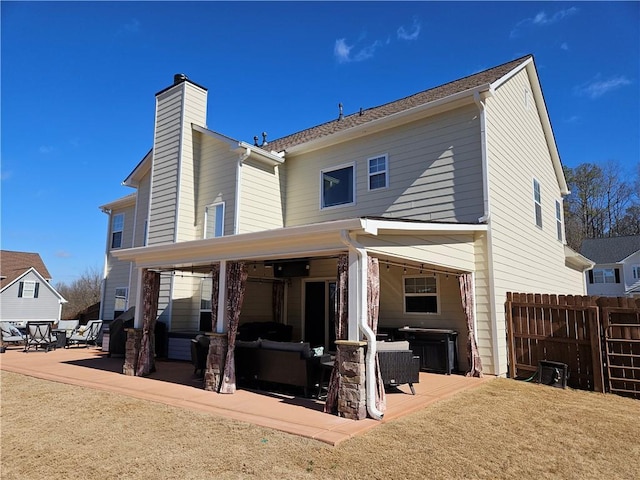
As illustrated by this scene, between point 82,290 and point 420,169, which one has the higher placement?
point 420,169

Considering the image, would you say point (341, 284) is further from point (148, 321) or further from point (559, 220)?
point (559, 220)

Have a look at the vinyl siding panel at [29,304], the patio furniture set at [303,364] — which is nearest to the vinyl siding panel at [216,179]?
the patio furniture set at [303,364]

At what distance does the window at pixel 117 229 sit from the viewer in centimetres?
1836

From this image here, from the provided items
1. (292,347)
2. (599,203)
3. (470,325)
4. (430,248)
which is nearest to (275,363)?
(292,347)

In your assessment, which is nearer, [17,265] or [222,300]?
[222,300]

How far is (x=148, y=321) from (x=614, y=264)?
34525mm

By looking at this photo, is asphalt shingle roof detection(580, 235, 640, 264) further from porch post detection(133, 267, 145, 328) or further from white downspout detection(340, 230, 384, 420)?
porch post detection(133, 267, 145, 328)

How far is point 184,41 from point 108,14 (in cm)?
199

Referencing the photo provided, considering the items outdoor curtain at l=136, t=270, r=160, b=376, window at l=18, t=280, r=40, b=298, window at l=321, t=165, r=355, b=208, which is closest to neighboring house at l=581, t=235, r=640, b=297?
window at l=321, t=165, r=355, b=208

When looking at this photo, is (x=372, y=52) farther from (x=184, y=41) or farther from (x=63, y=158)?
(x=63, y=158)

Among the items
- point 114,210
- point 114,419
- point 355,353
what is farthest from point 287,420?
point 114,210

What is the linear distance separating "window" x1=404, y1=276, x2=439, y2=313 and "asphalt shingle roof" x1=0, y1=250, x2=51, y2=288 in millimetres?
25386

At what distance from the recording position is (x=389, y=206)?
10.9 m

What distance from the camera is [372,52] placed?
42.8 feet
